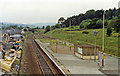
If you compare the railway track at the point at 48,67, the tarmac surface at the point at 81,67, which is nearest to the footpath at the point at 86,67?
the tarmac surface at the point at 81,67

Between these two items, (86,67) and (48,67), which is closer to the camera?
(86,67)

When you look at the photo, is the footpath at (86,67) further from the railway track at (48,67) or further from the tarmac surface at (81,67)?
the railway track at (48,67)

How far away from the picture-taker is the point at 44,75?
43.1ft

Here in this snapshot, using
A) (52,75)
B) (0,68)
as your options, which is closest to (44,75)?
(52,75)

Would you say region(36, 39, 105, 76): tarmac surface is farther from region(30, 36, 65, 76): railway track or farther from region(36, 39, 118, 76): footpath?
region(30, 36, 65, 76): railway track

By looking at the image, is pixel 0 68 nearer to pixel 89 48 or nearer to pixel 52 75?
pixel 52 75

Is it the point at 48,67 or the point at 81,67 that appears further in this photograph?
the point at 48,67

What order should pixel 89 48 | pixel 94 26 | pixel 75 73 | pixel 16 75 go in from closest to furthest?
pixel 16 75
pixel 75 73
pixel 89 48
pixel 94 26

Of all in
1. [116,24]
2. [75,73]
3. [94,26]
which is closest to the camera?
[75,73]

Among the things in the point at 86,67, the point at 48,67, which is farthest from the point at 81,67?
the point at 48,67

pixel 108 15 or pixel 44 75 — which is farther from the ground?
pixel 108 15

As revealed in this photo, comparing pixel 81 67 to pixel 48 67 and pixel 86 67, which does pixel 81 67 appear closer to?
pixel 86 67

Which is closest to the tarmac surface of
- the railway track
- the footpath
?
the footpath

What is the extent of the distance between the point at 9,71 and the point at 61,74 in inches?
187
